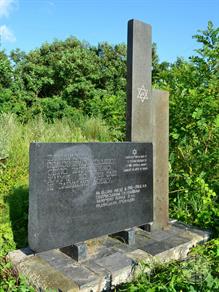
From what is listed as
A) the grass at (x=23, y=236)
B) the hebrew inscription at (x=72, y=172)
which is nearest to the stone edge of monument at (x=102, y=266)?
the grass at (x=23, y=236)

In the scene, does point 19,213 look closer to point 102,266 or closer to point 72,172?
point 72,172

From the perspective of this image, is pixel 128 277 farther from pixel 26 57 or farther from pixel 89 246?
pixel 26 57

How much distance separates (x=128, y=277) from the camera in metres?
2.92

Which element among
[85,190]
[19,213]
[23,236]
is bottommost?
[23,236]

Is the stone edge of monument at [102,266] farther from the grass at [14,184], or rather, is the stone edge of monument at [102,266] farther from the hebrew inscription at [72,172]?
the hebrew inscription at [72,172]

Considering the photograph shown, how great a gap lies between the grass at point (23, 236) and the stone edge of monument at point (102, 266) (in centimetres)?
9

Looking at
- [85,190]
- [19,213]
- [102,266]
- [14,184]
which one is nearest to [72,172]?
[85,190]

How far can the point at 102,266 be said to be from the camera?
293 centimetres

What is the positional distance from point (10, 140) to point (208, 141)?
153 inches

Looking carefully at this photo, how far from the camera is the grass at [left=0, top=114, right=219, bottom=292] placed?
253 cm

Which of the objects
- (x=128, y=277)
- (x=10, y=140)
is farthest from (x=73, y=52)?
(x=128, y=277)

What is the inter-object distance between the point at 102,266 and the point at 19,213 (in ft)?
6.19

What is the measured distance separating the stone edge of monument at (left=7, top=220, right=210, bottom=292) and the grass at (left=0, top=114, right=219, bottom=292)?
0.09 m

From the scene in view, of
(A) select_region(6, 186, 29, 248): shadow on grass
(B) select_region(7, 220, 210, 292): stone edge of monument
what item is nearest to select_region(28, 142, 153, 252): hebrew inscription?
(B) select_region(7, 220, 210, 292): stone edge of monument
